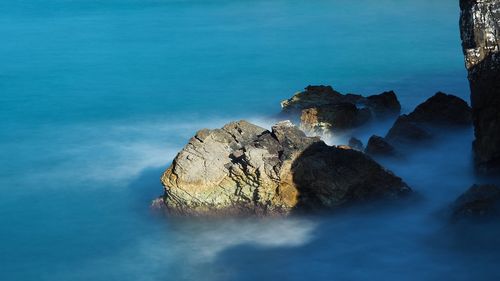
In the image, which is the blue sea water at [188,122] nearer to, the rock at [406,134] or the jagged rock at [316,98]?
the rock at [406,134]

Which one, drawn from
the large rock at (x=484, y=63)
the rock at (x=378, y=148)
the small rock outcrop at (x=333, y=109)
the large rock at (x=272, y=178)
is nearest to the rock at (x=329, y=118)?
the small rock outcrop at (x=333, y=109)

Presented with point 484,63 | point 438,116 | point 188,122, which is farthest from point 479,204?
point 188,122

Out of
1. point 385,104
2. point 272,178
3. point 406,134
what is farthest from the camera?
point 385,104

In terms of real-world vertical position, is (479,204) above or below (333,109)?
below

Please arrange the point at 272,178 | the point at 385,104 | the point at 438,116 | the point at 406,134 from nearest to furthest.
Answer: the point at 272,178
the point at 406,134
the point at 438,116
the point at 385,104

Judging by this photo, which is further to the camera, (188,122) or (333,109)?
(188,122)

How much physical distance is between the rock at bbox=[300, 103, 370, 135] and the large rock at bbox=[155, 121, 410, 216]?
6.00 feet

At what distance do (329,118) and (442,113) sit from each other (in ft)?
3.99

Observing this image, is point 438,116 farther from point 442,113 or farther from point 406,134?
point 406,134

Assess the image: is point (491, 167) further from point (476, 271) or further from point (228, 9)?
point (228, 9)

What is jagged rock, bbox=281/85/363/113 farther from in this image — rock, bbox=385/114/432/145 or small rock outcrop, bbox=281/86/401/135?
rock, bbox=385/114/432/145

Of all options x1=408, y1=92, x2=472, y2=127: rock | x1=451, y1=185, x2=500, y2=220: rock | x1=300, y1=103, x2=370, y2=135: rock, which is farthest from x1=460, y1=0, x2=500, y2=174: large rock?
x1=300, y1=103, x2=370, y2=135: rock

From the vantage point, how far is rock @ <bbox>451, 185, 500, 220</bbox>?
6523mm

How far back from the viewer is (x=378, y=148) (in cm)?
799
